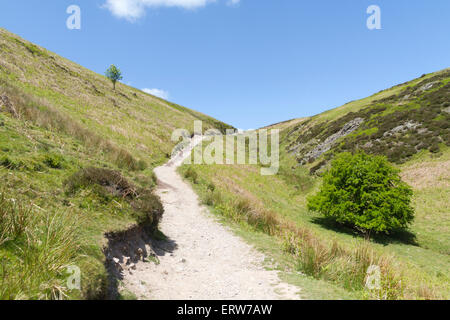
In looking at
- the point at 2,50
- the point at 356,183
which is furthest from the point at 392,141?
the point at 2,50

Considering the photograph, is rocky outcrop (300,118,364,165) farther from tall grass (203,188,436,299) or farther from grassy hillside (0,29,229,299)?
tall grass (203,188,436,299)

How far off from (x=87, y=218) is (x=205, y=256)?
4674 millimetres

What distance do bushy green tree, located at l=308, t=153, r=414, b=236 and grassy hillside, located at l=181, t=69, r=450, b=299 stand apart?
1395 mm

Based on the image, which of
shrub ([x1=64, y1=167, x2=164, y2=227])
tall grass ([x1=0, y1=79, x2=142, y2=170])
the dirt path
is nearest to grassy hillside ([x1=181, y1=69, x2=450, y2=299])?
the dirt path

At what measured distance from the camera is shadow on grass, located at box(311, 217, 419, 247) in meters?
17.5

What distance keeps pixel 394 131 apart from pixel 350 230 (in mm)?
29572

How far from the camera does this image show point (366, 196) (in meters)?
18.1

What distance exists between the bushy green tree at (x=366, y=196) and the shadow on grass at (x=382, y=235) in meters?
0.55

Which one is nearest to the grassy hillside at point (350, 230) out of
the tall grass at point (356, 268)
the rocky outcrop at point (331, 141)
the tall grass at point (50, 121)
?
the tall grass at point (356, 268)

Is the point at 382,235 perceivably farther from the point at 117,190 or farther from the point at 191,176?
the point at 117,190

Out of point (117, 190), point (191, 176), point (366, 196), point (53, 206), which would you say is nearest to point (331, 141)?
point (366, 196)

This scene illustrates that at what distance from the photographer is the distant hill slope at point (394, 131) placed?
109ft

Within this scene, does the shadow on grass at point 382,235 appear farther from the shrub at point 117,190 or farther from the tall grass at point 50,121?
the tall grass at point 50,121

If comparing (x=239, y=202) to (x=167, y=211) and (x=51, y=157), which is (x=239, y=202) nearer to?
(x=167, y=211)
